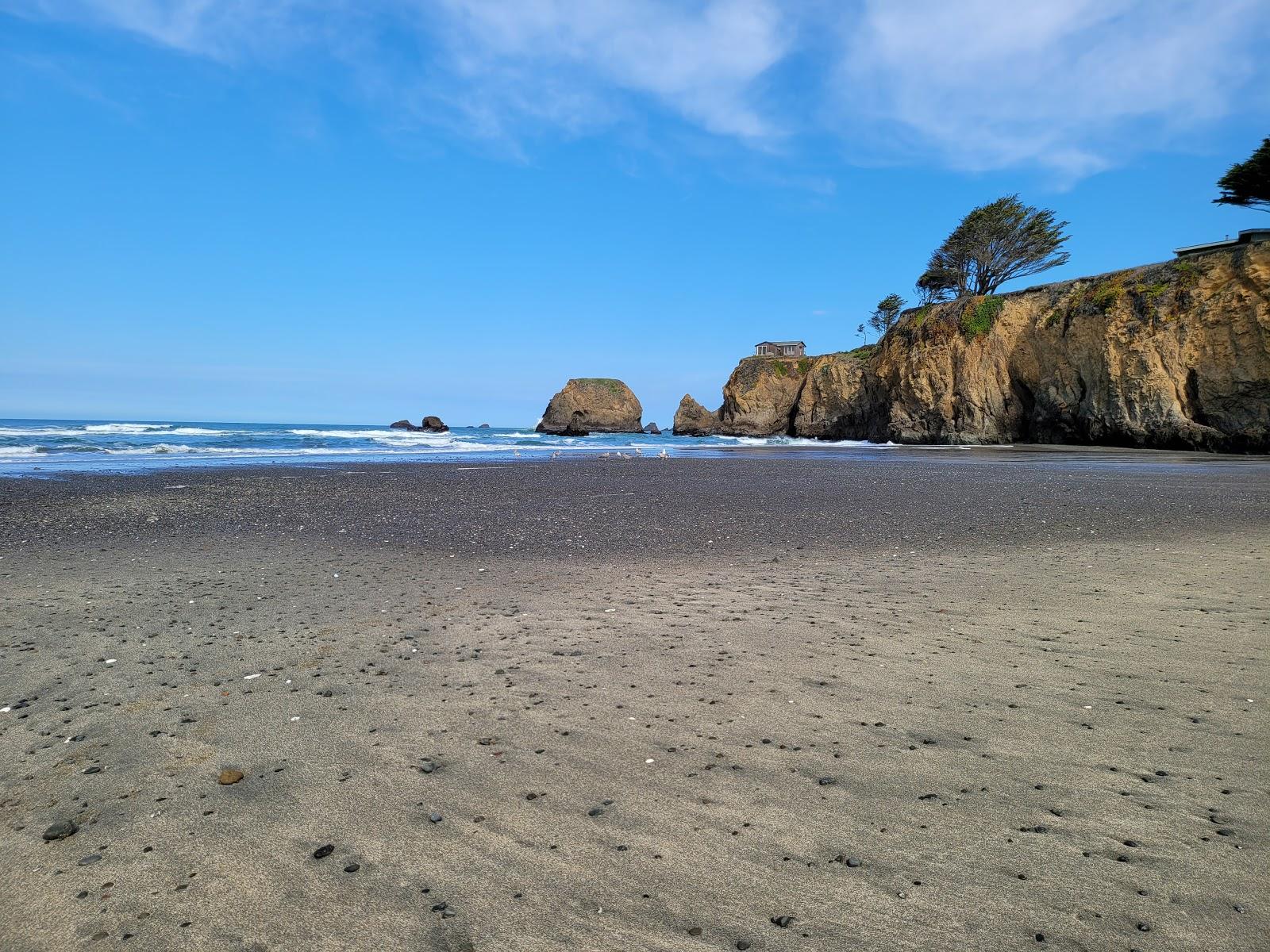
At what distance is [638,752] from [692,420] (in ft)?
305

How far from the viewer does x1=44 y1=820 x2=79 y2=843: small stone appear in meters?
2.38

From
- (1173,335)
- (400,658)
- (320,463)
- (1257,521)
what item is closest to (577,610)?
(400,658)

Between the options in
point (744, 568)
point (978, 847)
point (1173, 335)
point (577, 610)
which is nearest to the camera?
point (978, 847)

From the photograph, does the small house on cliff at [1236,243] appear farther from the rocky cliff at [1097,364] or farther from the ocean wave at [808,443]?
the ocean wave at [808,443]

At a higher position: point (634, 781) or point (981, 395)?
point (981, 395)

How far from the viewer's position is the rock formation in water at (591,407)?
102625 millimetres

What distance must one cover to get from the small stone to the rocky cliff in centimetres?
4032

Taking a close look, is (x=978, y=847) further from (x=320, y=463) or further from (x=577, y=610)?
(x=320, y=463)

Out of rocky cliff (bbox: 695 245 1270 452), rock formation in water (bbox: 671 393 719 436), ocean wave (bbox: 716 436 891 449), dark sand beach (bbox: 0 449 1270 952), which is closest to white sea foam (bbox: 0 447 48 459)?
dark sand beach (bbox: 0 449 1270 952)

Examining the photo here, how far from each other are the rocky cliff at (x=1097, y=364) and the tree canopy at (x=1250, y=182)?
7.10 metres

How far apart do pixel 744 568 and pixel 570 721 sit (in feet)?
12.3

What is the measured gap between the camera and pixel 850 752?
116 inches

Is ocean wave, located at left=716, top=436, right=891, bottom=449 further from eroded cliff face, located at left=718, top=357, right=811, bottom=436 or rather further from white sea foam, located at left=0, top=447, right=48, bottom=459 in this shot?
white sea foam, located at left=0, top=447, right=48, bottom=459

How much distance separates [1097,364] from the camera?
36875 mm
